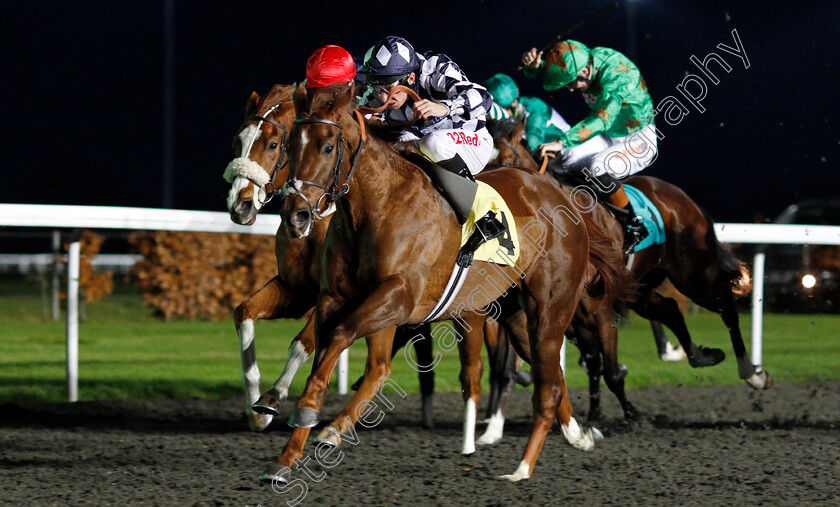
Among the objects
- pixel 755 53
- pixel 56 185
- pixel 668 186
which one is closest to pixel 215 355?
pixel 668 186

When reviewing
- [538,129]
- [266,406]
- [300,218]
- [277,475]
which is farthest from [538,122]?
[277,475]

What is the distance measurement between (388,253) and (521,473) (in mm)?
1055

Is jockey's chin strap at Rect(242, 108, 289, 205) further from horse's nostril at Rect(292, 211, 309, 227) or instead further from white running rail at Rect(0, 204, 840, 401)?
white running rail at Rect(0, 204, 840, 401)

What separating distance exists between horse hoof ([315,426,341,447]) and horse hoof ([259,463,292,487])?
50cm

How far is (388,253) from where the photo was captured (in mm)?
2961

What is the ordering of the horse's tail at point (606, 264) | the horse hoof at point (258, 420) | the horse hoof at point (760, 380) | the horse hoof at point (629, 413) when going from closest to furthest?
1. the horse hoof at point (258, 420)
2. the horse's tail at point (606, 264)
3. the horse hoof at point (629, 413)
4. the horse hoof at point (760, 380)

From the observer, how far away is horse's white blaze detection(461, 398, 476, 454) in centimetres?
387

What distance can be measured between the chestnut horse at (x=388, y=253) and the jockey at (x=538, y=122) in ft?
3.55

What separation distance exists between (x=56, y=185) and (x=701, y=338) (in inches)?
638

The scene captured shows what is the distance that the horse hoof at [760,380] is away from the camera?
5309 millimetres

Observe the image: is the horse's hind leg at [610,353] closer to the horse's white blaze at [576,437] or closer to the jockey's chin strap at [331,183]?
the horse's white blaze at [576,437]

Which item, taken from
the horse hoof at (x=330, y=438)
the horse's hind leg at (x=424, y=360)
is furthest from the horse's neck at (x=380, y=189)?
the horse's hind leg at (x=424, y=360)

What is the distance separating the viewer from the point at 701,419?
496 centimetres

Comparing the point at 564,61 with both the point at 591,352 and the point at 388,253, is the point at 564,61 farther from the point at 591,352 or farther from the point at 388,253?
the point at 388,253
